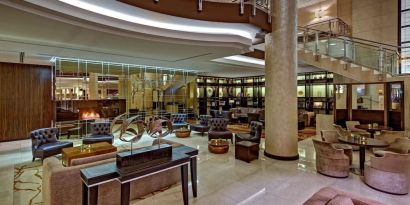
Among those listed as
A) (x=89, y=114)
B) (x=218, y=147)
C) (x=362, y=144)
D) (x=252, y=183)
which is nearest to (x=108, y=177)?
(x=252, y=183)

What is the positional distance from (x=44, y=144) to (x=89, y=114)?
10.5 feet

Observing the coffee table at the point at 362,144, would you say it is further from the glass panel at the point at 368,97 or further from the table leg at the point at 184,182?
the glass panel at the point at 368,97

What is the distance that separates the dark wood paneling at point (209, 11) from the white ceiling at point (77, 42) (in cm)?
69

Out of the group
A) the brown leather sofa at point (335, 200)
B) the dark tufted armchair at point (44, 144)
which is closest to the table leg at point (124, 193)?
the brown leather sofa at point (335, 200)

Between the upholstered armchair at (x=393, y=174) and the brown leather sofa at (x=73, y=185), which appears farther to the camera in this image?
the upholstered armchair at (x=393, y=174)

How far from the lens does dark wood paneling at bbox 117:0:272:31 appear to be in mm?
4309

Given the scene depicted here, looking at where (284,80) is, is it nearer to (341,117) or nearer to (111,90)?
(341,117)

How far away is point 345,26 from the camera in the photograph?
9.84 m

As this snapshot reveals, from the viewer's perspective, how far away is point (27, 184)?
406 cm

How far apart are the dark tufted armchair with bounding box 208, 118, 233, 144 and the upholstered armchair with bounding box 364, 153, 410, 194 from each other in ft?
13.9

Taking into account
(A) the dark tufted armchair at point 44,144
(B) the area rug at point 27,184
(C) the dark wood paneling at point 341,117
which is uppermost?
(C) the dark wood paneling at point 341,117

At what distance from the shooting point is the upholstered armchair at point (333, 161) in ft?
13.9

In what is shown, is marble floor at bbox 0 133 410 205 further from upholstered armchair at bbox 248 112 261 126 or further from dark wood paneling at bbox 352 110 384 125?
upholstered armchair at bbox 248 112 261 126

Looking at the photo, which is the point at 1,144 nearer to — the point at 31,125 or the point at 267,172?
the point at 31,125
